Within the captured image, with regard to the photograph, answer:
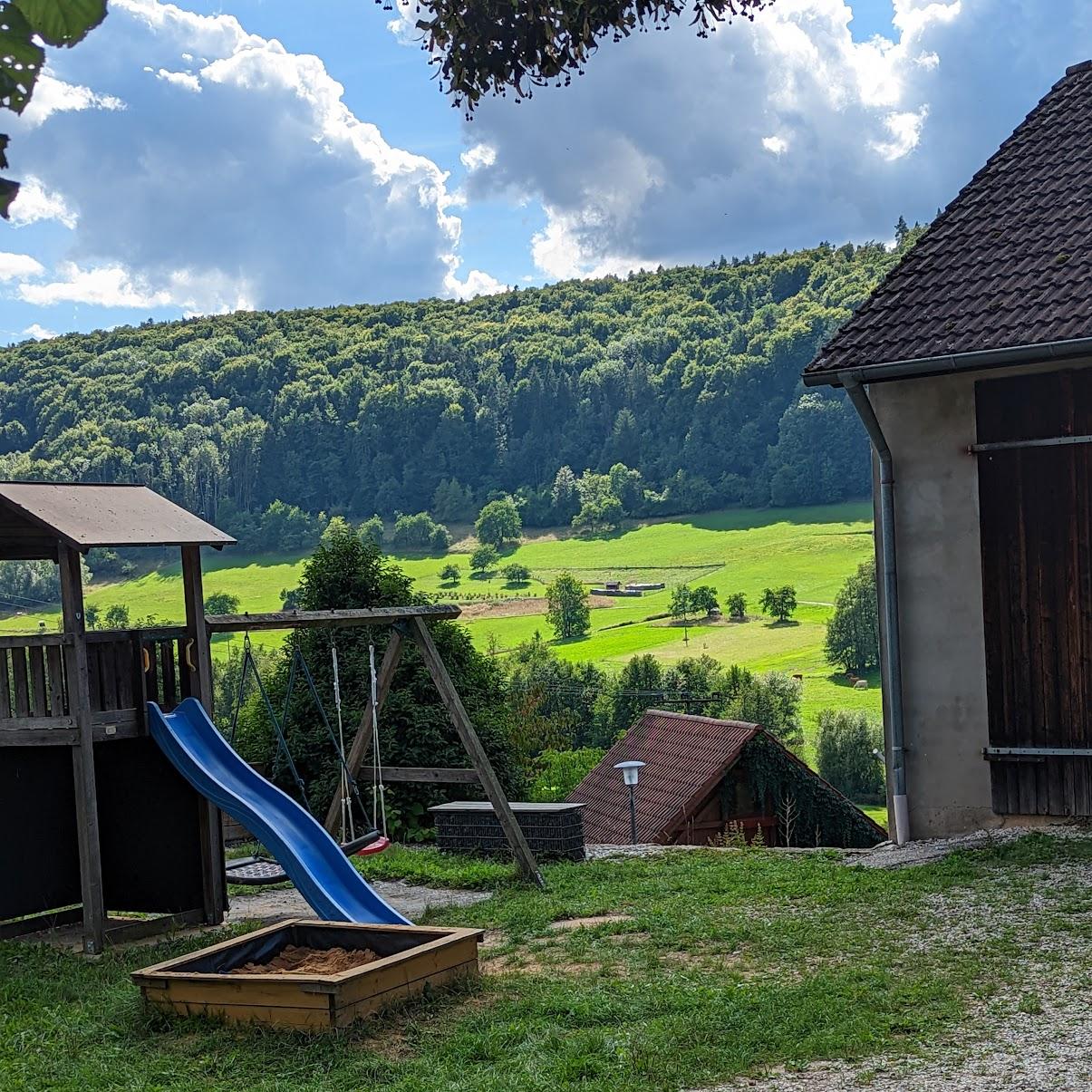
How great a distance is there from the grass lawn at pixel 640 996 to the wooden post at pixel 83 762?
0.38 meters

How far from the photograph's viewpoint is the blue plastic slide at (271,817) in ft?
28.8

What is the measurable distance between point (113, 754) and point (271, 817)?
1530mm

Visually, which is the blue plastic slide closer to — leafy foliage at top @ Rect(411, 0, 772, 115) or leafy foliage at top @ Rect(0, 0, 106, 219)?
leafy foliage at top @ Rect(411, 0, 772, 115)

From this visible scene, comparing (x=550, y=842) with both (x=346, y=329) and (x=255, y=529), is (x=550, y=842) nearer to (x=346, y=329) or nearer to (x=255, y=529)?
(x=255, y=529)

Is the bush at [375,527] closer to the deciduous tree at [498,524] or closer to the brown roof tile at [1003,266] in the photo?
the deciduous tree at [498,524]

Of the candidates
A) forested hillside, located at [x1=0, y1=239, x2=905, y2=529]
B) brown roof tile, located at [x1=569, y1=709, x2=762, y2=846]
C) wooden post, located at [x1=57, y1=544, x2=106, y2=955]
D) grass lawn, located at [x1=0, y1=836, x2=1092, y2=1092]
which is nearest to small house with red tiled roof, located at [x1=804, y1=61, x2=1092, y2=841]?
grass lawn, located at [x1=0, y1=836, x2=1092, y2=1092]

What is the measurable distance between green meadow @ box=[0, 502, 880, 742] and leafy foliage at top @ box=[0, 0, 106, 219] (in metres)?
62.9

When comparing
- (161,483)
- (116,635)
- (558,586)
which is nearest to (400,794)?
(116,635)

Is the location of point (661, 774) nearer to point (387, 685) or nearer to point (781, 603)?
point (387, 685)

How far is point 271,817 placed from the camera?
937 cm

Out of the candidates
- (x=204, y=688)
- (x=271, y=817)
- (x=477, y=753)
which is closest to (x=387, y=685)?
(x=477, y=753)

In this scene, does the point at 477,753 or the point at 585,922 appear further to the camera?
the point at 477,753

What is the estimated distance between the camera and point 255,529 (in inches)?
→ 3595

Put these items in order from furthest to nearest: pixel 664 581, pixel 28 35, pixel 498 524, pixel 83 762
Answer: pixel 498 524
pixel 664 581
pixel 83 762
pixel 28 35
